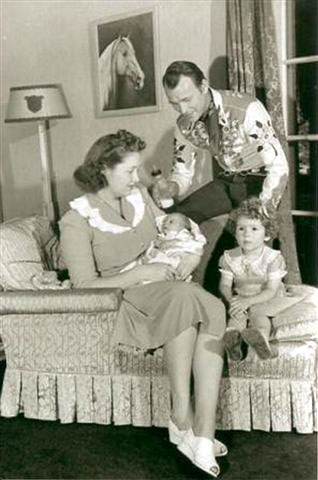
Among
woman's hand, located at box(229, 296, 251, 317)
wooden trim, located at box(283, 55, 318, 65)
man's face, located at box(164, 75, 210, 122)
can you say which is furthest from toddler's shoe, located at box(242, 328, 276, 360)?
wooden trim, located at box(283, 55, 318, 65)

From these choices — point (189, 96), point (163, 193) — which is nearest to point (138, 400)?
point (163, 193)

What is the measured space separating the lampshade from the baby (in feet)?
6.44

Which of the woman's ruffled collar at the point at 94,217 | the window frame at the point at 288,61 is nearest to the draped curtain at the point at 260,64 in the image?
the window frame at the point at 288,61

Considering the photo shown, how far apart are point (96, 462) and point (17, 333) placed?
2.16ft

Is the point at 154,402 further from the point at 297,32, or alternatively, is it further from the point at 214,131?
the point at 297,32

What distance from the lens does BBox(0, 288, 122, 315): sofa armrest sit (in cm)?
252

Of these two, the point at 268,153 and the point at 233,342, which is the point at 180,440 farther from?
the point at 268,153

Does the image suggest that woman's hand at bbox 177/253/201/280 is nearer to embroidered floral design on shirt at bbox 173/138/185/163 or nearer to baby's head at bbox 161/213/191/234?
baby's head at bbox 161/213/191/234

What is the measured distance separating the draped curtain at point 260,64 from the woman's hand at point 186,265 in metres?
0.89

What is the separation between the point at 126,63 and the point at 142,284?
89.9 inches

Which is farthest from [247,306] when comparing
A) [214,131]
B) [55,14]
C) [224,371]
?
[55,14]

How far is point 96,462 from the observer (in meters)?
2.47

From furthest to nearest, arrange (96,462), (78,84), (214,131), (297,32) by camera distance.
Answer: (78,84)
(297,32)
(214,131)
(96,462)

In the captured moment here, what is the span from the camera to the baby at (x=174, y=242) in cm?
275
